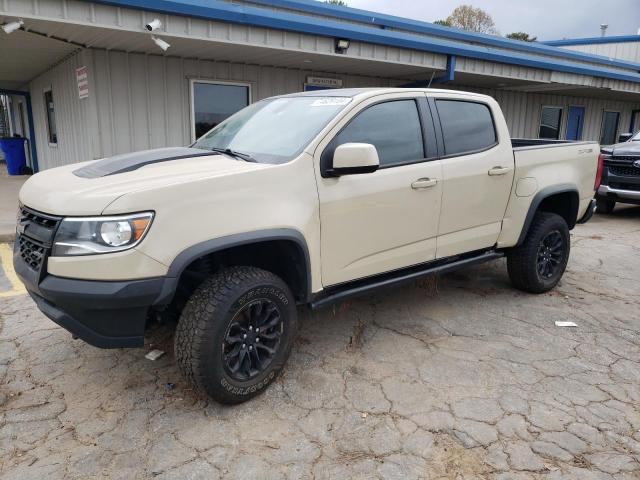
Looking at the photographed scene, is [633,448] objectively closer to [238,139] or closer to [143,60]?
[238,139]

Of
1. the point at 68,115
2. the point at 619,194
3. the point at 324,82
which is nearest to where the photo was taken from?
the point at 619,194

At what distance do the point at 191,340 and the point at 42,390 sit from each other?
1247 millimetres

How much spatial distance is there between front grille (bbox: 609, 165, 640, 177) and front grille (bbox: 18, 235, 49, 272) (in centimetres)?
993

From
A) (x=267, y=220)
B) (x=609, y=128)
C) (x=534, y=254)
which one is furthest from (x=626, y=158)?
(x=609, y=128)

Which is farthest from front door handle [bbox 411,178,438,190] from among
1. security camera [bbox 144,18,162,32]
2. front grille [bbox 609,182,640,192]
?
front grille [bbox 609,182,640,192]

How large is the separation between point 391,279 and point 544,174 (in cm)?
205

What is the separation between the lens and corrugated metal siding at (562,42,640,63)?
2648 cm

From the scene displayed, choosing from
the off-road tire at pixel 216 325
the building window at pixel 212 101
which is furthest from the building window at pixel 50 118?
the off-road tire at pixel 216 325

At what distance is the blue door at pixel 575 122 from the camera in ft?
54.8

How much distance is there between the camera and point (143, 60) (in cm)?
862

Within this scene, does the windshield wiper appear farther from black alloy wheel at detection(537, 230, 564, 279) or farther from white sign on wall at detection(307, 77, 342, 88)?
white sign on wall at detection(307, 77, 342, 88)

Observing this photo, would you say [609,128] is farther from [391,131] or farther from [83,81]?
[391,131]

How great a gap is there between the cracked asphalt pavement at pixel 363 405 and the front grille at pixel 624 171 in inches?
235

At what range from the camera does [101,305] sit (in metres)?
2.53
